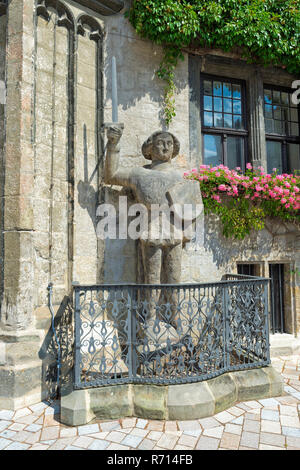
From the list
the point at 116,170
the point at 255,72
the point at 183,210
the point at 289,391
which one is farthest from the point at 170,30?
the point at 289,391

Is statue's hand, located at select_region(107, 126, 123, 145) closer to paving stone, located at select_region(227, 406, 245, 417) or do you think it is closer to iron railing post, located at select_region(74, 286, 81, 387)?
iron railing post, located at select_region(74, 286, 81, 387)

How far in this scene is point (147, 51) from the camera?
187 inches

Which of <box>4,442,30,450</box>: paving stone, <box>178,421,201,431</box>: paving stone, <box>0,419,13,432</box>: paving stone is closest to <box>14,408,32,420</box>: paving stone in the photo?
<box>0,419,13,432</box>: paving stone

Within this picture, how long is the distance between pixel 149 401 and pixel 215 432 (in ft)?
2.04

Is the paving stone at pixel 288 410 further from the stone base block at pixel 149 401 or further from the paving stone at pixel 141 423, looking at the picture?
the paving stone at pixel 141 423

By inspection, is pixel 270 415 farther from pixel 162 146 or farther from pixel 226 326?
pixel 162 146

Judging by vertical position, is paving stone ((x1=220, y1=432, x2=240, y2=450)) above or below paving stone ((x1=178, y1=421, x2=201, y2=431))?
below

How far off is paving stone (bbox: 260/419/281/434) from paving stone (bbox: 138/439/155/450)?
924 millimetres

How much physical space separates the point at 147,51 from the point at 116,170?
209 cm

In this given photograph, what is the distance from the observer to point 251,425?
2.81 metres

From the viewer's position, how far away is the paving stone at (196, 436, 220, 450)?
248cm

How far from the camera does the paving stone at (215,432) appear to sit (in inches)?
104

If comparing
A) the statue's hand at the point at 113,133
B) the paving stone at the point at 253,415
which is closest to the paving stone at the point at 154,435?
the paving stone at the point at 253,415

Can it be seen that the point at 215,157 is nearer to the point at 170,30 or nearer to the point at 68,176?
the point at 170,30
